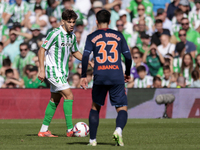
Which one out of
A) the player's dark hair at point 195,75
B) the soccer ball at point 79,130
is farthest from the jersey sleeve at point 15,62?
the soccer ball at point 79,130

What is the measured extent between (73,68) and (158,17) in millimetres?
4050

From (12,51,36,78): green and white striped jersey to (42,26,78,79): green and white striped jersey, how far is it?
22.2ft

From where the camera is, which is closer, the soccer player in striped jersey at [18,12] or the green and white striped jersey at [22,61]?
the green and white striped jersey at [22,61]

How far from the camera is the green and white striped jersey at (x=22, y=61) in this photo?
45.4 ft

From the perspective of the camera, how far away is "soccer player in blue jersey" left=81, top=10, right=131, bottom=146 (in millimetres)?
5266

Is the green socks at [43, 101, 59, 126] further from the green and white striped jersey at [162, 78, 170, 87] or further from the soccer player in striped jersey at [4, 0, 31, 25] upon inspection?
the soccer player in striped jersey at [4, 0, 31, 25]

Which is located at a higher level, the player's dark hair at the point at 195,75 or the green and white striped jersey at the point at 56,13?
the green and white striped jersey at the point at 56,13

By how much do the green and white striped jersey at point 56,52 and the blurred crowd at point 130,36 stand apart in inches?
239

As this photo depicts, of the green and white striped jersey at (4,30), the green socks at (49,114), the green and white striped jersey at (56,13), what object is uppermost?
the green and white striped jersey at (56,13)

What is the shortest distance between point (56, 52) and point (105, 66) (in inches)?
82.7

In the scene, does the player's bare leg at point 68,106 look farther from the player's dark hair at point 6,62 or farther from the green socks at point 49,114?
the player's dark hair at point 6,62

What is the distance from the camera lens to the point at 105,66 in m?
5.29

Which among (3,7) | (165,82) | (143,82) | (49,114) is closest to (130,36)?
(143,82)

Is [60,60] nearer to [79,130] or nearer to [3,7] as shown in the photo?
[79,130]
